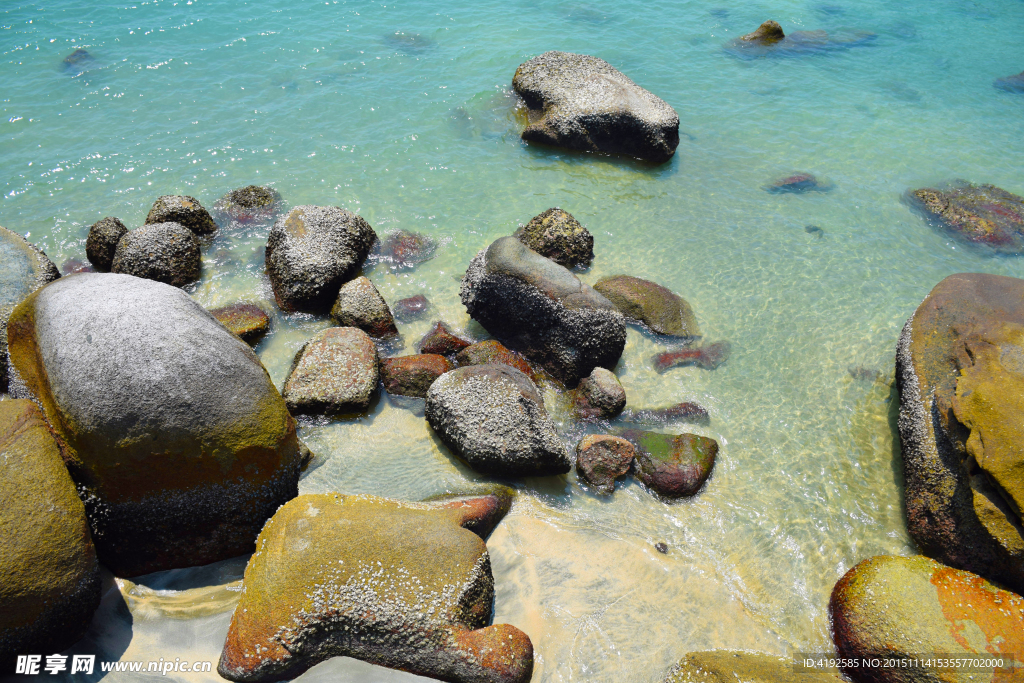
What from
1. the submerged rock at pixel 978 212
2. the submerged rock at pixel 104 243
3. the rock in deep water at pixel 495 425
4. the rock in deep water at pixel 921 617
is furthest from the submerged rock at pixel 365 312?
the submerged rock at pixel 978 212

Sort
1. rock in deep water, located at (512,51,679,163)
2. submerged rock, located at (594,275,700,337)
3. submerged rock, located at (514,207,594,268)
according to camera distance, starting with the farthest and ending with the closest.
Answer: rock in deep water, located at (512,51,679,163), submerged rock, located at (514,207,594,268), submerged rock, located at (594,275,700,337)

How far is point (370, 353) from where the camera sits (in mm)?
6410

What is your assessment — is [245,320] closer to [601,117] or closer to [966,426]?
[601,117]

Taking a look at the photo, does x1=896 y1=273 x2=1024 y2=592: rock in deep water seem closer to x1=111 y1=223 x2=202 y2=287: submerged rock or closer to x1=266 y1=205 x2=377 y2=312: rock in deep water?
x1=266 y1=205 x2=377 y2=312: rock in deep water

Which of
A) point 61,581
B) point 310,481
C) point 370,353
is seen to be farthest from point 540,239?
point 61,581

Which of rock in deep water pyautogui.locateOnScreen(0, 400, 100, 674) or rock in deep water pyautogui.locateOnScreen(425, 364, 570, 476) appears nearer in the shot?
rock in deep water pyautogui.locateOnScreen(0, 400, 100, 674)

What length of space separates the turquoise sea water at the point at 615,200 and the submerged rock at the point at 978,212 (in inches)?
14.1

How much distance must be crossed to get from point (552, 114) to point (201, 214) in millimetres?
6146

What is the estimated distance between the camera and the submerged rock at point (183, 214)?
27.2 ft

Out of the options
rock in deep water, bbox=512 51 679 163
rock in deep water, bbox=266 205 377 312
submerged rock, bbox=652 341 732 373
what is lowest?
submerged rock, bbox=652 341 732 373

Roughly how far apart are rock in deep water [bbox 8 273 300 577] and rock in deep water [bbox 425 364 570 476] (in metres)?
1.48

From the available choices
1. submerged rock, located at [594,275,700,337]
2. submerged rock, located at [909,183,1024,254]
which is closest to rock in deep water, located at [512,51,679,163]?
submerged rock, located at [594,275,700,337]

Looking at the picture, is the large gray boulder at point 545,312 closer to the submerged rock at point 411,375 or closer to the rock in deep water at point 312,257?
the submerged rock at point 411,375

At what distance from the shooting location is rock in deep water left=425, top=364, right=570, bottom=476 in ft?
17.8
